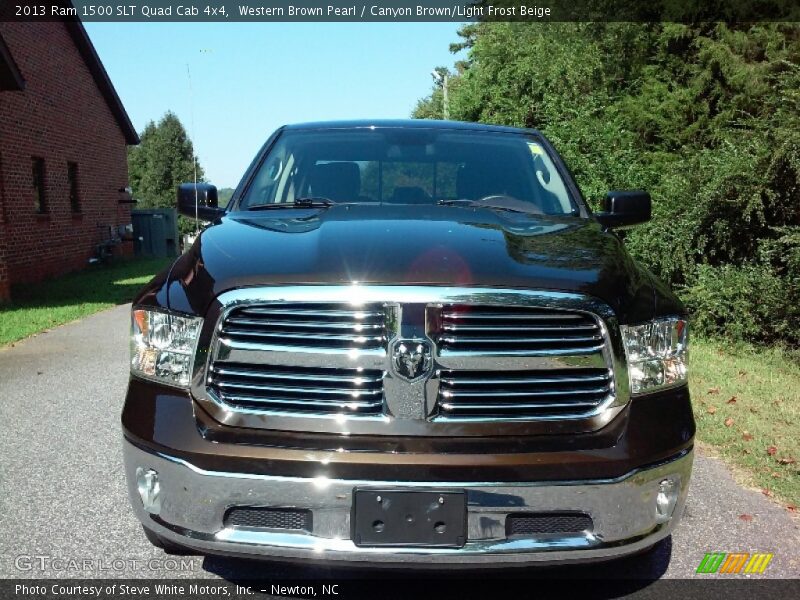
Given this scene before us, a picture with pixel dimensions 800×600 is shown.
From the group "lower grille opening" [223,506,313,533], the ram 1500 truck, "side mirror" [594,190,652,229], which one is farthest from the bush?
"lower grille opening" [223,506,313,533]

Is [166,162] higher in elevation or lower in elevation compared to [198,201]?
higher

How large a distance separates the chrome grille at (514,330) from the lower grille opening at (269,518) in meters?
0.67

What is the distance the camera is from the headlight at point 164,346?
2.44m

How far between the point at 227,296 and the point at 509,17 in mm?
22372

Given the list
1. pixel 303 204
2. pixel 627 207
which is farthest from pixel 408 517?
pixel 627 207

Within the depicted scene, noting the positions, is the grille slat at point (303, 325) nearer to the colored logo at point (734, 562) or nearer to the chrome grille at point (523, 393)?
the chrome grille at point (523, 393)

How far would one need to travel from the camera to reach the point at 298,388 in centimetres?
236

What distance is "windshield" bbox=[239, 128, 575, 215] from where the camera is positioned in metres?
3.74

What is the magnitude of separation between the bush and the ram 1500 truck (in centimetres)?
562

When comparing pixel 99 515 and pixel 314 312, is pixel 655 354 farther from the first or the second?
pixel 99 515

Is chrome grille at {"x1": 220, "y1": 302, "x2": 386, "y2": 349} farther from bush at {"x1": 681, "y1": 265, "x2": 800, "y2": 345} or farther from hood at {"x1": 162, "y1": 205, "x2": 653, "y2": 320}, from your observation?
bush at {"x1": 681, "y1": 265, "x2": 800, "y2": 345}

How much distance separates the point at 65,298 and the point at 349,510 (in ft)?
39.0

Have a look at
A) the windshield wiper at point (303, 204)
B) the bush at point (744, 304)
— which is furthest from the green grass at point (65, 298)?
the bush at point (744, 304)

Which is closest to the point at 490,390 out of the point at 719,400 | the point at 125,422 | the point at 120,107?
the point at 125,422
